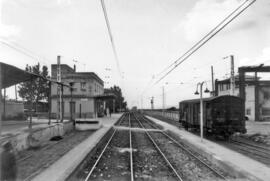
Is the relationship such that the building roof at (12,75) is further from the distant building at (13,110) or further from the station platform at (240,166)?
the distant building at (13,110)

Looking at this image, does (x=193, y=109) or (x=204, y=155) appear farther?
(x=193, y=109)

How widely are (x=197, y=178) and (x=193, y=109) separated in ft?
46.8

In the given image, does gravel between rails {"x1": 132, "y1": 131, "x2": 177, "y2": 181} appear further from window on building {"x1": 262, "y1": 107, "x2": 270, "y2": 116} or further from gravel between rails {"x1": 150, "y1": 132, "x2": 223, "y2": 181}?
window on building {"x1": 262, "y1": 107, "x2": 270, "y2": 116}

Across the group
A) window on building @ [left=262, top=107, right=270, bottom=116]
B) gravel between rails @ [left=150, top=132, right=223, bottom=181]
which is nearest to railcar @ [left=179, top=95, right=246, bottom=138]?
gravel between rails @ [left=150, top=132, right=223, bottom=181]

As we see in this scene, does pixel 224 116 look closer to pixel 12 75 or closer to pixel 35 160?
pixel 35 160

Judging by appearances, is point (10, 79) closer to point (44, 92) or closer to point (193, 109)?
point (193, 109)

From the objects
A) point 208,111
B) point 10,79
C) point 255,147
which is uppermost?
point 10,79

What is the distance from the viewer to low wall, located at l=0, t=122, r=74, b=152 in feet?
38.7

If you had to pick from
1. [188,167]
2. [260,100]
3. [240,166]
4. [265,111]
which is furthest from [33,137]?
[260,100]

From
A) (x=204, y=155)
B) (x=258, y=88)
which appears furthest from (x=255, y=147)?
(x=258, y=88)

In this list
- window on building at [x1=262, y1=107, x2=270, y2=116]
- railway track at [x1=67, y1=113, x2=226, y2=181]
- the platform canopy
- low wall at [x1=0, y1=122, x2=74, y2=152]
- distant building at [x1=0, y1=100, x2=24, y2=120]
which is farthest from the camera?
window on building at [x1=262, y1=107, x2=270, y2=116]

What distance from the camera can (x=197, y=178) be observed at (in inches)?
352

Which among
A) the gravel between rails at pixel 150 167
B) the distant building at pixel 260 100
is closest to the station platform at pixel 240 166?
the gravel between rails at pixel 150 167

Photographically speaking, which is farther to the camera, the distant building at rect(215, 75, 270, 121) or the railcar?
the distant building at rect(215, 75, 270, 121)
